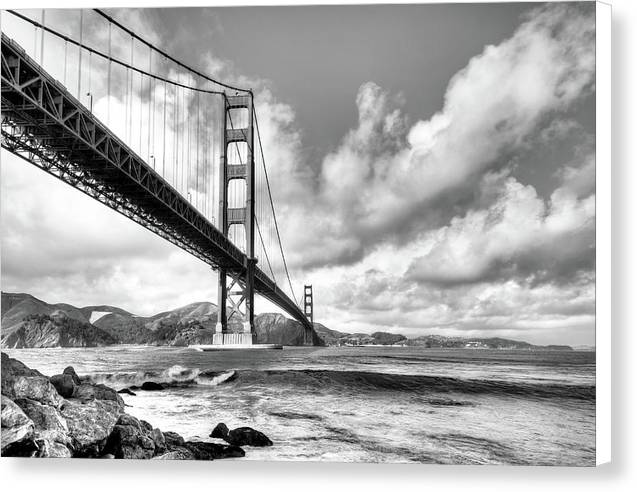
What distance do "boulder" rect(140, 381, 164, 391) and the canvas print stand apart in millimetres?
42

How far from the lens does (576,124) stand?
4902 mm

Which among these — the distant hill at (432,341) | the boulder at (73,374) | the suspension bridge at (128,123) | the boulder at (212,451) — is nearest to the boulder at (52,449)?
the boulder at (73,374)

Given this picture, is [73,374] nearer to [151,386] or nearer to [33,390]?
[33,390]

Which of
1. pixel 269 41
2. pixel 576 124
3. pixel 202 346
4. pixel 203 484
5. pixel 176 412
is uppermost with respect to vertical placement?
pixel 269 41

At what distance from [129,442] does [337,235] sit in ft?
9.73

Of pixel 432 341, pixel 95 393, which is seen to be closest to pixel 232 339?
pixel 95 393

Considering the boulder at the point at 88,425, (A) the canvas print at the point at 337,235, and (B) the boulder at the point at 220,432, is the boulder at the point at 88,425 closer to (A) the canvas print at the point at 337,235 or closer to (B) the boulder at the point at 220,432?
(A) the canvas print at the point at 337,235

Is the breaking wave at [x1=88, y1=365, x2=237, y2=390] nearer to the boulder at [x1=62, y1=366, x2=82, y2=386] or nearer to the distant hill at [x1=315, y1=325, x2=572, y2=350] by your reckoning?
the boulder at [x1=62, y1=366, x2=82, y2=386]

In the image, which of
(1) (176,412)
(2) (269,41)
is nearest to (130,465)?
(1) (176,412)

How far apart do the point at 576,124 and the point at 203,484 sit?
15.8 ft

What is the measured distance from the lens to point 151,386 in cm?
579

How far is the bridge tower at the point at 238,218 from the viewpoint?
6.45 meters
